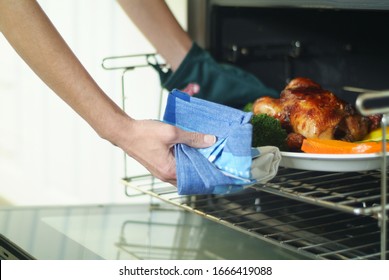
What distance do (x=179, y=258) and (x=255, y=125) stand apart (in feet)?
0.93

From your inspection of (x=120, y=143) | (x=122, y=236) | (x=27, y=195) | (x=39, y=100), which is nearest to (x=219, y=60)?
(x=122, y=236)

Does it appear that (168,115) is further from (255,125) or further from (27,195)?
(27,195)

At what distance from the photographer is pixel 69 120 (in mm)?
2197

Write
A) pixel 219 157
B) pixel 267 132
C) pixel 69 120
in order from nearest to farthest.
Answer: pixel 219 157 → pixel 267 132 → pixel 69 120

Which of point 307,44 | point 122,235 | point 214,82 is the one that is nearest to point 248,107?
point 214,82

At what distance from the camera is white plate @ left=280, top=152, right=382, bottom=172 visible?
1143mm

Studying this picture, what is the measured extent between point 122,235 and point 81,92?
1.28ft

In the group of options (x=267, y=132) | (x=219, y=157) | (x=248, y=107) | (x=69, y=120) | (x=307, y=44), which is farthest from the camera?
(x=69, y=120)

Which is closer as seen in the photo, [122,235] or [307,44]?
[122,235]

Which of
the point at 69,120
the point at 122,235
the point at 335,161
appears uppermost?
the point at 69,120

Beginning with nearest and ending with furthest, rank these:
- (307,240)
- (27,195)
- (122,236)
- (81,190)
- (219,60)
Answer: (307,240) < (122,236) < (219,60) < (81,190) < (27,195)

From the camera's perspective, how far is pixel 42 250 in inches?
53.1

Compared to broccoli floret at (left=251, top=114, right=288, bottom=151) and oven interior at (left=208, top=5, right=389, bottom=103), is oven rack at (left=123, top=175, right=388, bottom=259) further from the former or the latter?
oven interior at (left=208, top=5, right=389, bottom=103)

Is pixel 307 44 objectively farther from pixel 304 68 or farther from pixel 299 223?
pixel 299 223
